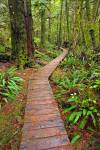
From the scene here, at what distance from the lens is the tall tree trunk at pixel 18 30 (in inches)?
487

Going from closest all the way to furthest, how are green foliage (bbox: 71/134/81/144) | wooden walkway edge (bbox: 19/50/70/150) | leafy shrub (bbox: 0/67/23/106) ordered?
wooden walkway edge (bbox: 19/50/70/150) < green foliage (bbox: 71/134/81/144) < leafy shrub (bbox: 0/67/23/106)

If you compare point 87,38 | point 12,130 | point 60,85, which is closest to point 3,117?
point 12,130

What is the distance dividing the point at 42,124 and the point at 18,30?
764 centimetres

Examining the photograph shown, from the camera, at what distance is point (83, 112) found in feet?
20.3

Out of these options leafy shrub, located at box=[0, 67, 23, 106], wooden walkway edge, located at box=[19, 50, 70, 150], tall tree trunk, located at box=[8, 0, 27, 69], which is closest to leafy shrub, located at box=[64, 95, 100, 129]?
wooden walkway edge, located at box=[19, 50, 70, 150]

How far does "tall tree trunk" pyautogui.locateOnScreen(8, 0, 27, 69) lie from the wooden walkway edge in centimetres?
428

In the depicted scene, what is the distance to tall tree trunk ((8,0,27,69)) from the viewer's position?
40.6ft

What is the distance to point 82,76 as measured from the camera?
10.2 meters

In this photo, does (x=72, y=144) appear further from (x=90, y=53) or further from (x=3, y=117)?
(x=90, y=53)

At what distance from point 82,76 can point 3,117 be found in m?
4.72

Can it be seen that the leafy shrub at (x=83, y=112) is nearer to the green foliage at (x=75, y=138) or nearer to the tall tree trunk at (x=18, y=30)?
the green foliage at (x=75, y=138)

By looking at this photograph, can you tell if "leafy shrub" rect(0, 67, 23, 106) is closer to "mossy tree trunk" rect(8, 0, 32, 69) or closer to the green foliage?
the green foliage

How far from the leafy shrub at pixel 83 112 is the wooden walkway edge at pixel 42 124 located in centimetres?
39

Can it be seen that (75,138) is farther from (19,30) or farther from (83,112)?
(19,30)
